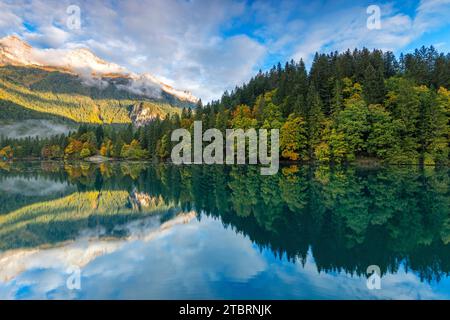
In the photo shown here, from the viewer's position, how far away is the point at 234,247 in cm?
1230

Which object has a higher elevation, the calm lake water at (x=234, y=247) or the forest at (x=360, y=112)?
the forest at (x=360, y=112)

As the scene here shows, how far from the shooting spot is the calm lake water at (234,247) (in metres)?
8.33

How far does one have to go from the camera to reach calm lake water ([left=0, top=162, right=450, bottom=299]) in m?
8.33

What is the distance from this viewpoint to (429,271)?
9.17m

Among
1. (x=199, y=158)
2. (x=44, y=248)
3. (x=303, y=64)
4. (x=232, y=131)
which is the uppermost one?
(x=303, y=64)

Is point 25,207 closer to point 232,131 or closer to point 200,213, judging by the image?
point 200,213

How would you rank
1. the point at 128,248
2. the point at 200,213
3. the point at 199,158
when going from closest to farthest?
the point at 128,248 → the point at 200,213 → the point at 199,158

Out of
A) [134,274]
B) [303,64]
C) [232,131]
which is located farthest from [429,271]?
[303,64]

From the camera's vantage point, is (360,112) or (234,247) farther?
(360,112)

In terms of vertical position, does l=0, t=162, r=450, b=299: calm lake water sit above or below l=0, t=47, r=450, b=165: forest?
below

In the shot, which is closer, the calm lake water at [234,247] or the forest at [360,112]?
the calm lake water at [234,247]

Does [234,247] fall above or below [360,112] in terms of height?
below

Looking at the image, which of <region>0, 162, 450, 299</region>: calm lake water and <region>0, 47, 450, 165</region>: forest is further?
<region>0, 47, 450, 165</region>: forest

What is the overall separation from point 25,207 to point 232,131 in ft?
166
